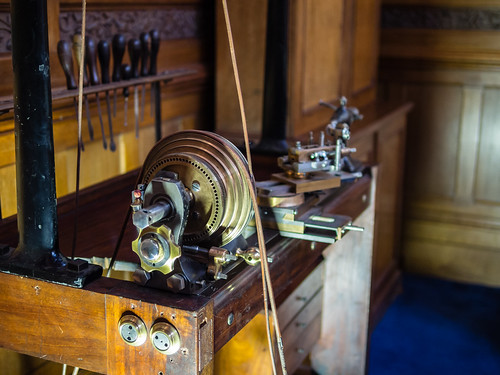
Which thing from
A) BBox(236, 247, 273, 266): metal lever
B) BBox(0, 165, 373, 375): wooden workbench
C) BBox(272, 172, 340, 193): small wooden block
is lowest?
BBox(0, 165, 373, 375): wooden workbench

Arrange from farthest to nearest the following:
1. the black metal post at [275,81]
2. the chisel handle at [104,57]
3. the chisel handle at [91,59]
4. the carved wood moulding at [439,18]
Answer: the carved wood moulding at [439,18]
the black metal post at [275,81]
the chisel handle at [104,57]
the chisel handle at [91,59]

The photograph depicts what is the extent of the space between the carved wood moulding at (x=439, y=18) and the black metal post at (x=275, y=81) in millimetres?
2265

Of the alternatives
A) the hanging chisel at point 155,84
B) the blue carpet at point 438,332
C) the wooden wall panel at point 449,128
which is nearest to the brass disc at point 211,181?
the hanging chisel at point 155,84

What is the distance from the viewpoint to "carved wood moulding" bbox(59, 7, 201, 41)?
2.52 metres

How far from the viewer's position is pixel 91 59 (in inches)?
90.7

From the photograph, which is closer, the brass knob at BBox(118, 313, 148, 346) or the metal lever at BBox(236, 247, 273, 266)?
the brass knob at BBox(118, 313, 148, 346)

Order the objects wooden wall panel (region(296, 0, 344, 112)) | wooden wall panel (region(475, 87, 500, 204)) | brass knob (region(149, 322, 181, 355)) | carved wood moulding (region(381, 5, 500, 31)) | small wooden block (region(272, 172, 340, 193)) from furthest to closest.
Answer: wooden wall panel (region(475, 87, 500, 204)) < carved wood moulding (region(381, 5, 500, 31)) < wooden wall panel (region(296, 0, 344, 112)) < small wooden block (region(272, 172, 340, 193)) < brass knob (region(149, 322, 181, 355))

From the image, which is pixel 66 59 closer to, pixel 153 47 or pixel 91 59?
pixel 91 59

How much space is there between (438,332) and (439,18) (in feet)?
6.82

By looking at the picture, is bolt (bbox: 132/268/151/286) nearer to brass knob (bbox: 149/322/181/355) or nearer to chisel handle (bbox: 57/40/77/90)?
brass knob (bbox: 149/322/181/355)

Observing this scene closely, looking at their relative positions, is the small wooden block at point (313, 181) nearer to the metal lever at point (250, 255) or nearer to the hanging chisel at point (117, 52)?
the metal lever at point (250, 255)

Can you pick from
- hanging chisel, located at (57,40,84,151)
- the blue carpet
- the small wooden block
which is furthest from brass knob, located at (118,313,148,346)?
the blue carpet

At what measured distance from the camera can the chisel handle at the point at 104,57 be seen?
7.83 feet

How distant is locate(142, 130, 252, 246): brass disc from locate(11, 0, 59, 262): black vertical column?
27cm
